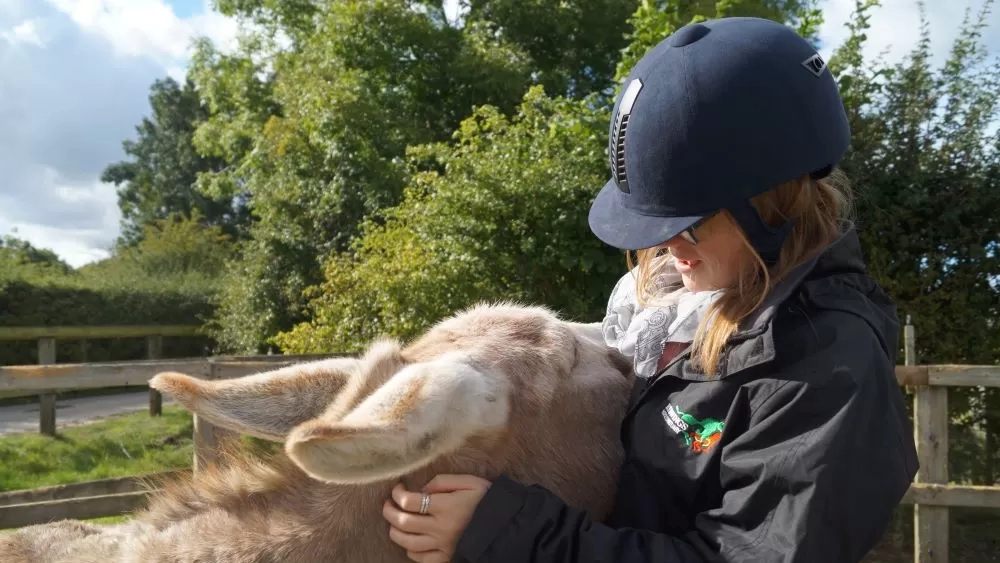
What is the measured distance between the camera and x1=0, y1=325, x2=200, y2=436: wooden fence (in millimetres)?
10695

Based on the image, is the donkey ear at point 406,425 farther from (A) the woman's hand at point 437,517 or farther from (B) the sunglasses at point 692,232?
(B) the sunglasses at point 692,232

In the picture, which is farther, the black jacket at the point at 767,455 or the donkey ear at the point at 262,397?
the donkey ear at the point at 262,397

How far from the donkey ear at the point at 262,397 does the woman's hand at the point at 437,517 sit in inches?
15.0

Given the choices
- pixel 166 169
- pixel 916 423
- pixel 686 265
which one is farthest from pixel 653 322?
pixel 166 169

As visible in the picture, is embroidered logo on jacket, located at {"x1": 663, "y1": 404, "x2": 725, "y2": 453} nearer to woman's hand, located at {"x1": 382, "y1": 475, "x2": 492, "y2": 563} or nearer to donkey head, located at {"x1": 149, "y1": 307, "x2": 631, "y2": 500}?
donkey head, located at {"x1": 149, "y1": 307, "x2": 631, "y2": 500}

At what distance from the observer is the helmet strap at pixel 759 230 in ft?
5.73

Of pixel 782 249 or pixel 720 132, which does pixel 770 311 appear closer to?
pixel 782 249

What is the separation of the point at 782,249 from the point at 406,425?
978 millimetres

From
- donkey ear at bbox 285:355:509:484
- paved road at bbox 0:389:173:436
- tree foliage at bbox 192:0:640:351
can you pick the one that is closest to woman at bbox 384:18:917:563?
donkey ear at bbox 285:355:509:484

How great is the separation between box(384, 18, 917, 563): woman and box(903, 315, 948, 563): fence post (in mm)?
4443

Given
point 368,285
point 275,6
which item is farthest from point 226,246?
point 368,285

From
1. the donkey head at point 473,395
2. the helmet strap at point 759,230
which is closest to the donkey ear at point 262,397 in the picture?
the donkey head at point 473,395

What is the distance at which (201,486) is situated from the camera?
2.01 meters

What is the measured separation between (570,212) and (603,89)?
8.94m
